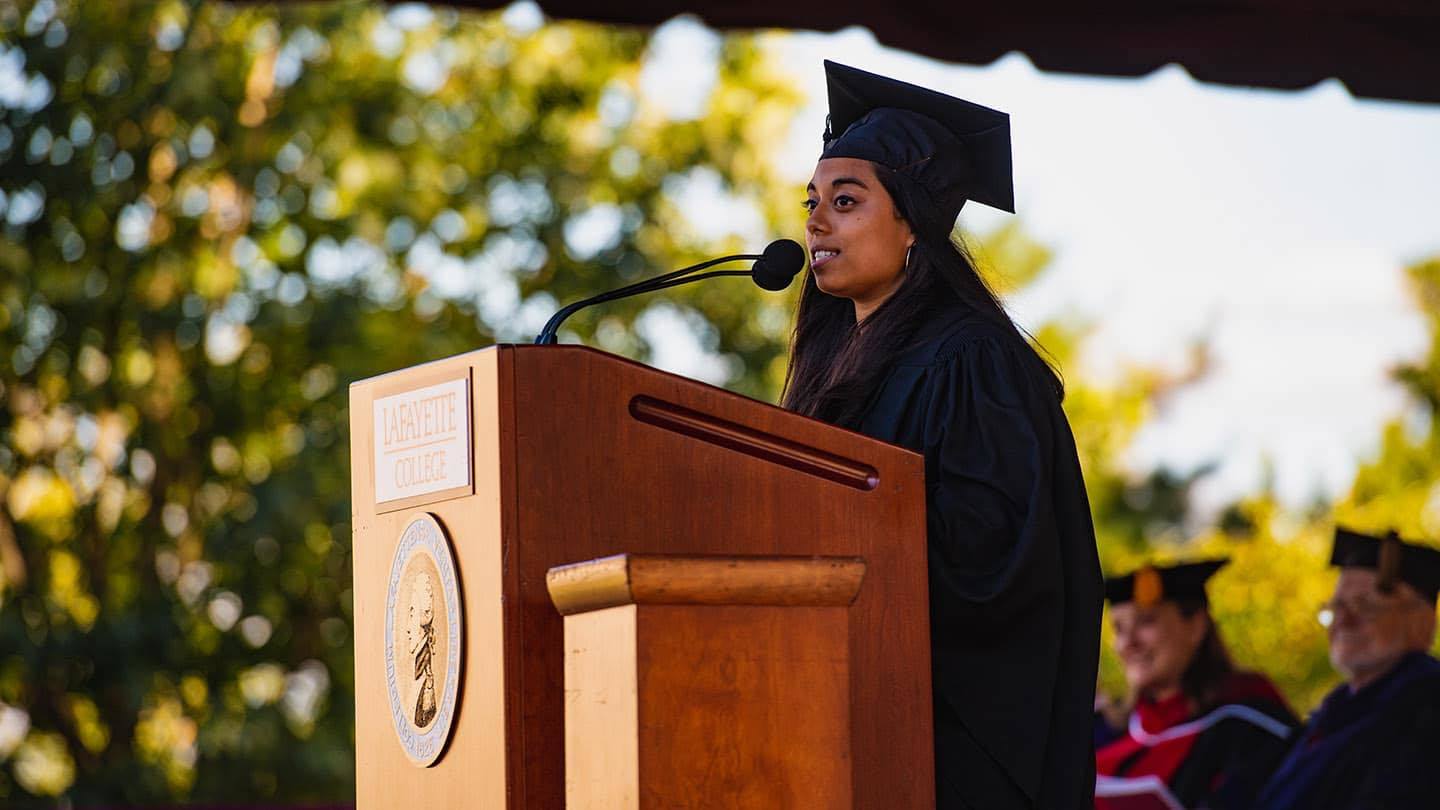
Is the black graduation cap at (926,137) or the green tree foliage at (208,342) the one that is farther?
the green tree foliage at (208,342)

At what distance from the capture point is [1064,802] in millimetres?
2354

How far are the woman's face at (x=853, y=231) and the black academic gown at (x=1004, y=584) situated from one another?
21cm

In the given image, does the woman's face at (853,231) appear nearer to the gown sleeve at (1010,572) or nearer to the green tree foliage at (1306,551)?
the gown sleeve at (1010,572)

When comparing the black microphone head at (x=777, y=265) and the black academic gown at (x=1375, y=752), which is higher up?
the black microphone head at (x=777, y=265)

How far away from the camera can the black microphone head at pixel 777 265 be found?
2488 mm

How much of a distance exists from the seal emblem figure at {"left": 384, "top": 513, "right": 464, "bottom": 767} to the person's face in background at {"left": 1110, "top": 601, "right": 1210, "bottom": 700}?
19.8 feet

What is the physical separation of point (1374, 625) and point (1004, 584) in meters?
5.10

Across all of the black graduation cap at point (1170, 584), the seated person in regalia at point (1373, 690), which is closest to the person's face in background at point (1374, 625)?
the seated person in regalia at point (1373, 690)

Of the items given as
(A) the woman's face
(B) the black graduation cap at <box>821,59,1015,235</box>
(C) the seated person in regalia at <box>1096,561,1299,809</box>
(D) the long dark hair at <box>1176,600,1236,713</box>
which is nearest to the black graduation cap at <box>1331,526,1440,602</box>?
(C) the seated person in regalia at <box>1096,561,1299,809</box>

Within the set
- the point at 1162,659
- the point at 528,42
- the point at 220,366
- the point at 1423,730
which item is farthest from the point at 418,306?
the point at 1423,730

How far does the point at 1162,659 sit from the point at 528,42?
7.32 metres

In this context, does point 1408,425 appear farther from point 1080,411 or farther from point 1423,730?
point 1423,730

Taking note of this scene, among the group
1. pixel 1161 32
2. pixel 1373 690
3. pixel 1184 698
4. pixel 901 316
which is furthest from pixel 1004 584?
pixel 1184 698

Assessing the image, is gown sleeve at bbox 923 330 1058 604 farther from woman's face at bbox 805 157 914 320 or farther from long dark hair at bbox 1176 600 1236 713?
long dark hair at bbox 1176 600 1236 713
